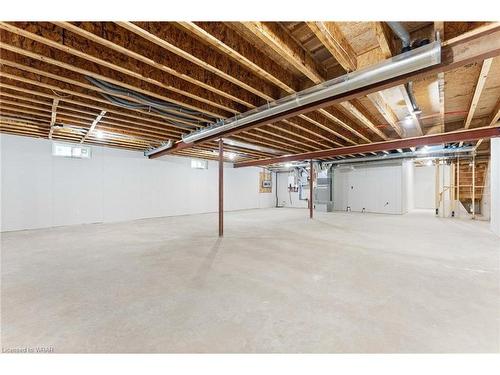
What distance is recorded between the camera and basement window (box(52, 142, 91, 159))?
18.5 feet

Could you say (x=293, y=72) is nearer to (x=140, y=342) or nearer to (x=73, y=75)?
(x=73, y=75)

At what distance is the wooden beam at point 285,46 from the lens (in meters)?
1.72

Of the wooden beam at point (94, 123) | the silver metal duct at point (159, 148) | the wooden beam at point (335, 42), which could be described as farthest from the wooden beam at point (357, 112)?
the silver metal duct at point (159, 148)

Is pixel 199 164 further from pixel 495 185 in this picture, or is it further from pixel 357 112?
pixel 495 185

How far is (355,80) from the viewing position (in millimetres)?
2160

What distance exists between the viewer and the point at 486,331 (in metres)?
1.42

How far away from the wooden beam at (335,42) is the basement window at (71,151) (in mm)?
6771

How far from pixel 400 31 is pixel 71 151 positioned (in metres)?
7.35

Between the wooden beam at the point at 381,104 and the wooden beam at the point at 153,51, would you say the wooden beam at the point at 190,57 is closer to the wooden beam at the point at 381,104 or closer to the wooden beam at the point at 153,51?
the wooden beam at the point at 153,51

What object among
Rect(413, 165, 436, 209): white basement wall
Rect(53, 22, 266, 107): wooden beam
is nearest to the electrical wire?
Rect(53, 22, 266, 107): wooden beam

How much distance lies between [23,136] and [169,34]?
19.1 ft
